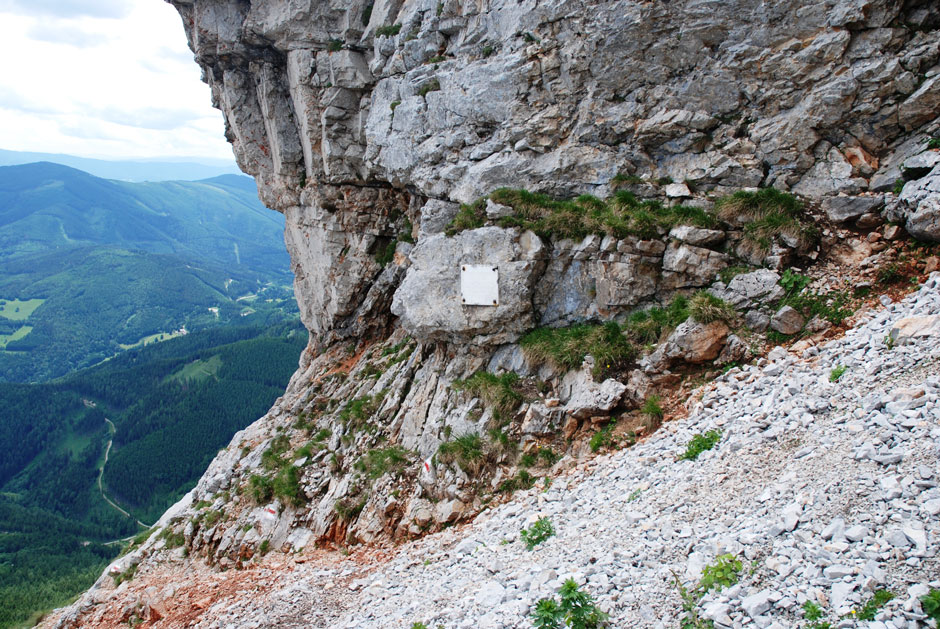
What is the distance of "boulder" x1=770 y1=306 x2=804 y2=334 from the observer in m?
9.65

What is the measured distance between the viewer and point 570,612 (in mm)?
6266

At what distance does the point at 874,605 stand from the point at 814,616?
1.68 ft

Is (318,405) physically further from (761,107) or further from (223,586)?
(761,107)

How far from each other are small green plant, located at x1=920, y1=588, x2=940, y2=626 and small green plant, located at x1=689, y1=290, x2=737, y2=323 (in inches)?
245

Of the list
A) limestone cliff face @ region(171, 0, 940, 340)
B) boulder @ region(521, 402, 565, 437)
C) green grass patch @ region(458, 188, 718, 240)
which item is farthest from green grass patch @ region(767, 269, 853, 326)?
boulder @ region(521, 402, 565, 437)

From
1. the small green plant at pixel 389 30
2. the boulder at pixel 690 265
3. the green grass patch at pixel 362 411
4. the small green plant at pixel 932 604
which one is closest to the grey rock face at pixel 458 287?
the boulder at pixel 690 265

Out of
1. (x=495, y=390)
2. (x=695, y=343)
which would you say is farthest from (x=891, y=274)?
(x=495, y=390)

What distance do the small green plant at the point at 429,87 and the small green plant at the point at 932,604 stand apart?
15.6 meters

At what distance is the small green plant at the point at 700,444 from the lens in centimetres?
834

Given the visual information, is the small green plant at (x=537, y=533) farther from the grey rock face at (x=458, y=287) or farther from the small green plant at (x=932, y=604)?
the grey rock face at (x=458, y=287)

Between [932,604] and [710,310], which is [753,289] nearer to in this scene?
[710,310]

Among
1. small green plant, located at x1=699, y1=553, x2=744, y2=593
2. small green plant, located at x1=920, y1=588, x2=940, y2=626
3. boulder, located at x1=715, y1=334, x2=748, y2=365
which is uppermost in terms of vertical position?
boulder, located at x1=715, y1=334, x2=748, y2=365

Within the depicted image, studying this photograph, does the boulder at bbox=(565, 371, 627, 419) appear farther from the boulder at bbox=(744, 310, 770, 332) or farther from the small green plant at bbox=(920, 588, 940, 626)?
the small green plant at bbox=(920, 588, 940, 626)

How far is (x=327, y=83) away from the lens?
20188 millimetres
